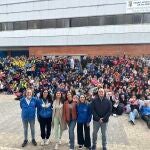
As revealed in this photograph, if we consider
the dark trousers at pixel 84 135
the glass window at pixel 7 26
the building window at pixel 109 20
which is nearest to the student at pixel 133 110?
the dark trousers at pixel 84 135

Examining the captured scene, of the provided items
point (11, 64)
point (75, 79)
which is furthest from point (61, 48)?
point (75, 79)

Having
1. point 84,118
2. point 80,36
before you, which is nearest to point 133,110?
point 84,118

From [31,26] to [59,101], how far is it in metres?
27.3

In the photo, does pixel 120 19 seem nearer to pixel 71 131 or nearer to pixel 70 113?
pixel 70 113

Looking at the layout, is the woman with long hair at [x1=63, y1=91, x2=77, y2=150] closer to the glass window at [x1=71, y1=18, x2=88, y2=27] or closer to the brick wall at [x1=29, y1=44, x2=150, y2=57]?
the brick wall at [x1=29, y1=44, x2=150, y2=57]

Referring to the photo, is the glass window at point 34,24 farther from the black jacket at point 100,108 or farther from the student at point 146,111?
the black jacket at point 100,108

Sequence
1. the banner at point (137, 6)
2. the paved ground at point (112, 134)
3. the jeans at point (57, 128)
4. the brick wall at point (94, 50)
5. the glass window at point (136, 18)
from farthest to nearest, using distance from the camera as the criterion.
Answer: the brick wall at point (94, 50) → the glass window at point (136, 18) → the banner at point (137, 6) → the paved ground at point (112, 134) → the jeans at point (57, 128)

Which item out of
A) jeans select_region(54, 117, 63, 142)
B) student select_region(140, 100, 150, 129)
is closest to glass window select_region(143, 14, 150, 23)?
student select_region(140, 100, 150, 129)

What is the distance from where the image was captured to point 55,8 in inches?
1315

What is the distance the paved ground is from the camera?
1003 centimetres

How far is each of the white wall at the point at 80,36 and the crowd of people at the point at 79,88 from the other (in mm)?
6428

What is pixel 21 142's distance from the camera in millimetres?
10359

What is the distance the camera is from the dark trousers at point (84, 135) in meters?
9.45

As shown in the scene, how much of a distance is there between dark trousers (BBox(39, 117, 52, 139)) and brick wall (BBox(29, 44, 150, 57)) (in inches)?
819
